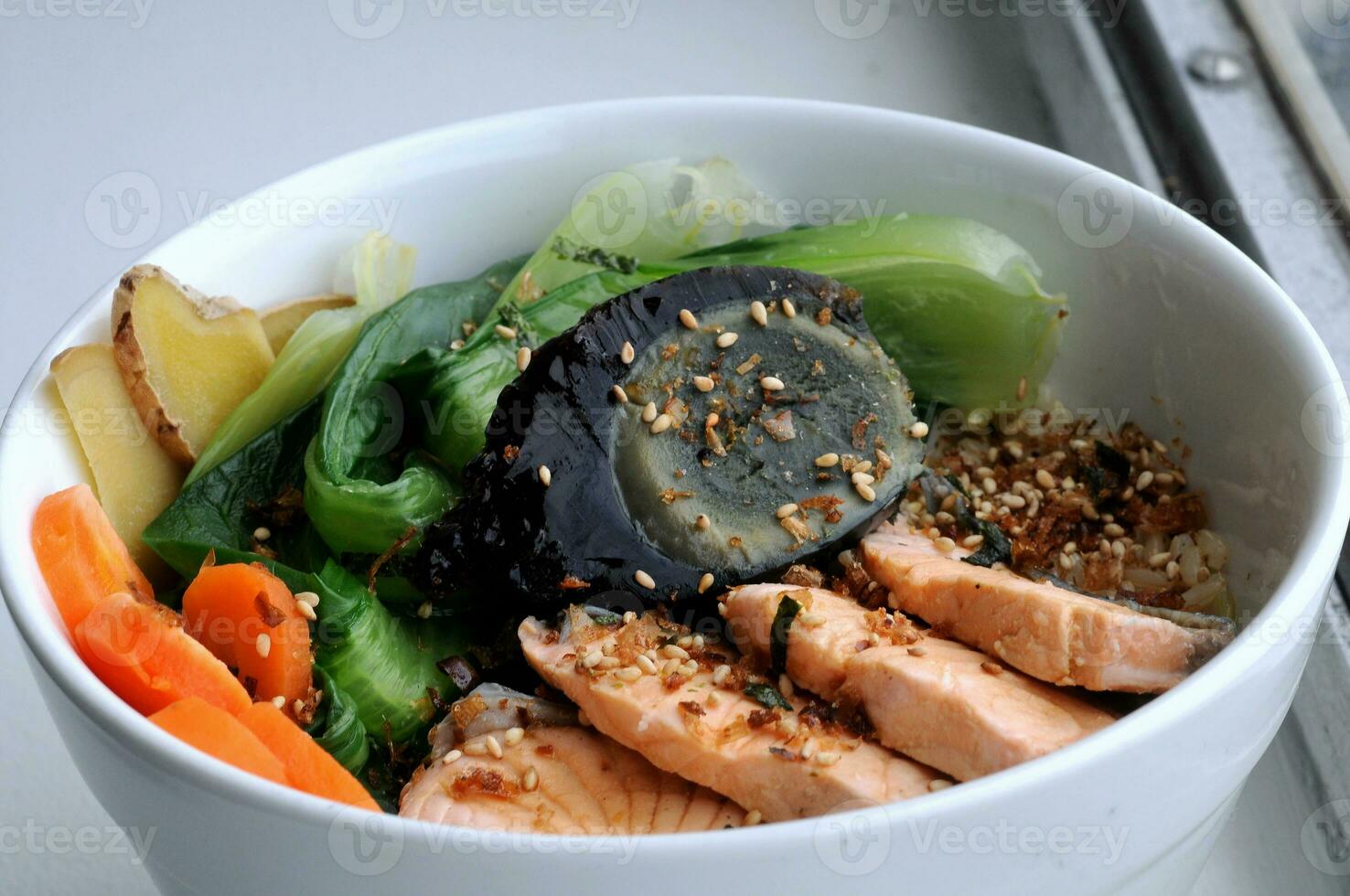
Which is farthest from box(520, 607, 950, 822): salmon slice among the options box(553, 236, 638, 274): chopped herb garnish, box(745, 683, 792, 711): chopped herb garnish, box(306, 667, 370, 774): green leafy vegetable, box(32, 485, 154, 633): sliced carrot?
box(553, 236, 638, 274): chopped herb garnish

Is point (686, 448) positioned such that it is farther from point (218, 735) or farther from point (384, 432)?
point (218, 735)

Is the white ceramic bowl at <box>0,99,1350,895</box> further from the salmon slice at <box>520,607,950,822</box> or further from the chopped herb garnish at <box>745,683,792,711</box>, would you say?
the chopped herb garnish at <box>745,683,792,711</box>

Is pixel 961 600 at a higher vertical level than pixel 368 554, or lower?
lower

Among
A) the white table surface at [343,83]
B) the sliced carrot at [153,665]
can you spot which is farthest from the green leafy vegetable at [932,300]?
the white table surface at [343,83]

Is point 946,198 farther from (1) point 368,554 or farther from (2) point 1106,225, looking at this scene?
(1) point 368,554

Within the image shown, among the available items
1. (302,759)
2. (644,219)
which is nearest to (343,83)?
(644,219)

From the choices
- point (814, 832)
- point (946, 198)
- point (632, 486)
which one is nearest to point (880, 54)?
point (946, 198)
